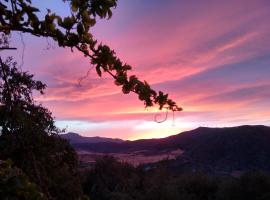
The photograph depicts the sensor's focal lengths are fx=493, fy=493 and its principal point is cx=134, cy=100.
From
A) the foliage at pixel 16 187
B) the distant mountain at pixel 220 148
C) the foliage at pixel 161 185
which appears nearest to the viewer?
the foliage at pixel 16 187

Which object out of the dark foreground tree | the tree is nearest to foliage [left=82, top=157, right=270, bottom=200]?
the dark foreground tree

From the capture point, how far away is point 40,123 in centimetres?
2250

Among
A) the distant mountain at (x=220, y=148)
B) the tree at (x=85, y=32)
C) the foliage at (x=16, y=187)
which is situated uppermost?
the distant mountain at (x=220, y=148)

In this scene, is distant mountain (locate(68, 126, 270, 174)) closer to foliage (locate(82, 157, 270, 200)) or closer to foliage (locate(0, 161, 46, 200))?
foliage (locate(82, 157, 270, 200))

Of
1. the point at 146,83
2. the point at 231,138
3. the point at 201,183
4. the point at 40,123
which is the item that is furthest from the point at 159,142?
the point at 146,83

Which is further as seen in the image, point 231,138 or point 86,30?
point 231,138

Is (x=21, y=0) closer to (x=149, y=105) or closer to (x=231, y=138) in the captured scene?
(x=149, y=105)

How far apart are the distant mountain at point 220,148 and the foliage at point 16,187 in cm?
8348

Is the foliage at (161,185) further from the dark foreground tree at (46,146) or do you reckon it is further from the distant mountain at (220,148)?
the distant mountain at (220,148)

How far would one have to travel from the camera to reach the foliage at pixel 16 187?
104 inches

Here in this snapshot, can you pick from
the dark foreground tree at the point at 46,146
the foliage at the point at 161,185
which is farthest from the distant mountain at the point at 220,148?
the dark foreground tree at the point at 46,146

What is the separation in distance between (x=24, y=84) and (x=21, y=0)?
64.4 feet

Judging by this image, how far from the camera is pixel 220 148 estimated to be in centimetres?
10956

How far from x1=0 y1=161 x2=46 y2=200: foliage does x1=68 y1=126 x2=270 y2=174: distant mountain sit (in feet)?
274
